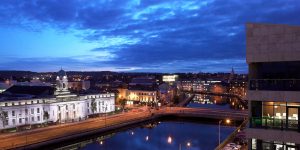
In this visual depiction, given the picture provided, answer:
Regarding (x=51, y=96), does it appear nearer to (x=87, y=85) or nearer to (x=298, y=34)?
(x=298, y=34)

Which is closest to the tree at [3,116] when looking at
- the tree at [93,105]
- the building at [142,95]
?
the tree at [93,105]

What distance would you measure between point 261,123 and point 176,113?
8480 centimetres

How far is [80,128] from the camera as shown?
75875 mm

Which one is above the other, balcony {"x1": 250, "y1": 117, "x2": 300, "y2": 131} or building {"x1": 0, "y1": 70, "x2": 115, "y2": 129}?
balcony {"x1": 250, "y1": 117, "x2": 300, "y2": 131}

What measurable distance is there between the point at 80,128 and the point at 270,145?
62748 millimetres

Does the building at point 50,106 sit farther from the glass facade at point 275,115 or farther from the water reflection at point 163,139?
the glass facade at point 275,115

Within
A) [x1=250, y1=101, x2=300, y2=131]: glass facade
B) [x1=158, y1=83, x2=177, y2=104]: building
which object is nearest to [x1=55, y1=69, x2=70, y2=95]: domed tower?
[x1=158, y1=83, x2=177, y2=104]: building

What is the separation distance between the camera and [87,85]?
196 meters

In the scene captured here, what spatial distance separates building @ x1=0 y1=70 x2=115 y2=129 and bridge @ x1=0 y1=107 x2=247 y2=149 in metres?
6.97

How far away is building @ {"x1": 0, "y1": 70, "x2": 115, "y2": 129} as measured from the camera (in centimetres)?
7800

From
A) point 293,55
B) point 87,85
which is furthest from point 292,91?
point 87,85

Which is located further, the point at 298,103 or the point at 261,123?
the point at 261,123

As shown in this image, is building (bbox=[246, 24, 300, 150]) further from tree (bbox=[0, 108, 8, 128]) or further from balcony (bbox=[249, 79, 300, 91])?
tree (bbox=[0, 108, 8, 128])

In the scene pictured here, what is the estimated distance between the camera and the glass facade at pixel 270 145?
1694 centimetres
